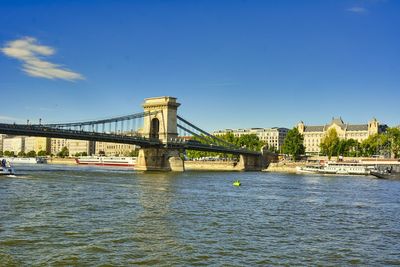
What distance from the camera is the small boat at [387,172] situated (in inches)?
2784

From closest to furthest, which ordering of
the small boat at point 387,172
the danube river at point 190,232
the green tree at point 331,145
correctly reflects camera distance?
the danube river at point 190,232 < the small boat at point 387,172 < the green tree at point 331,145

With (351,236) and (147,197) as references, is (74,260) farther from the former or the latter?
(147,197)

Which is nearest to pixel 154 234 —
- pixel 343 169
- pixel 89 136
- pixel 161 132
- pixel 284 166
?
pixel 89 136

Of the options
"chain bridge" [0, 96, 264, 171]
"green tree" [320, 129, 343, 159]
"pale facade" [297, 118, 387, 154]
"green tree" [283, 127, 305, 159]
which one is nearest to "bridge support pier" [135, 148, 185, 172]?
"chain bridge" [0, 96, 264, 171]

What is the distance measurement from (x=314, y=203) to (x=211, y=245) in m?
16.6

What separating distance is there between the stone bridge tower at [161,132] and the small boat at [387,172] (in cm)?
2975

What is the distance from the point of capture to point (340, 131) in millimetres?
167875

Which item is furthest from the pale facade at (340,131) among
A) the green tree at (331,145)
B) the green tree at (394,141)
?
the green tree at (394,141)

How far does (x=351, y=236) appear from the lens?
64.6 feet

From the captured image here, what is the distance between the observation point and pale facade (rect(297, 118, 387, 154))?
16200cm

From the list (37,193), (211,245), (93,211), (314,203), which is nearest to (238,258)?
(211,245)

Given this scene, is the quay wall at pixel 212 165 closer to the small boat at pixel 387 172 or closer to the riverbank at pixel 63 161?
the small boat at pixel 387 172

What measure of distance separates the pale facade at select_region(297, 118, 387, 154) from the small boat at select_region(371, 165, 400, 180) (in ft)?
267

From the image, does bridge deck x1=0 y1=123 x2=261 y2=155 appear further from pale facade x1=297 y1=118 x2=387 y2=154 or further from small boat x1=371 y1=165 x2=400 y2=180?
pale facade x1=297 y1=118 x2=387 y2=154
